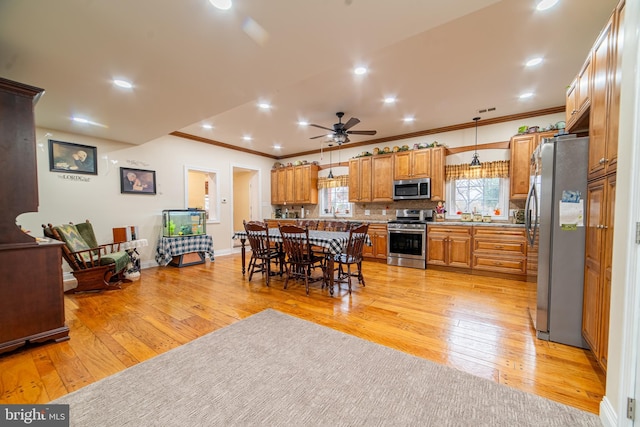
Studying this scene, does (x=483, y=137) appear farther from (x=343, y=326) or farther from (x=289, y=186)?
(x=289, y=186)

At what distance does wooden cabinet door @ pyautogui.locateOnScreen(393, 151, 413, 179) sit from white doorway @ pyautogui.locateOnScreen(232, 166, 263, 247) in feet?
12.6

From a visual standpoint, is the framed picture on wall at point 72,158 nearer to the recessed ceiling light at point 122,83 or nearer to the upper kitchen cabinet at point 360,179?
the recessed ceiling light at point 122,83

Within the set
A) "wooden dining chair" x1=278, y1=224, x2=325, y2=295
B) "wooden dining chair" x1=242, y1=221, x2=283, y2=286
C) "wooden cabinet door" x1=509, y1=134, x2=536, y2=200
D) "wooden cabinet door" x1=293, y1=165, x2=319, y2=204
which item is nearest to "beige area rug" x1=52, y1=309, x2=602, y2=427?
"wooden dining chair" x1=278, y1=224, x2=325, y2=295

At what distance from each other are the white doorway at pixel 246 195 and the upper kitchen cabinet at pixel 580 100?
627 cm

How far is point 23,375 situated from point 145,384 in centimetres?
94

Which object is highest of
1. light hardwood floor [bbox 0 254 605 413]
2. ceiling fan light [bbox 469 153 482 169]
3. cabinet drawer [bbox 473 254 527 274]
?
ceiling fan light [bbox 469 153 482 169]

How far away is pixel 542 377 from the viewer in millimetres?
1711

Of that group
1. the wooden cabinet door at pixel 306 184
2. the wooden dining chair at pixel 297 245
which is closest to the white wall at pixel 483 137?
the wooden cabinet door at pixel 306 184

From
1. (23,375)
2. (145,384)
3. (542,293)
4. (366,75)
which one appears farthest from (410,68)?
(23,375)

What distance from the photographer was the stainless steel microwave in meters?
4.89

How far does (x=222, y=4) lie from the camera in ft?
5.18

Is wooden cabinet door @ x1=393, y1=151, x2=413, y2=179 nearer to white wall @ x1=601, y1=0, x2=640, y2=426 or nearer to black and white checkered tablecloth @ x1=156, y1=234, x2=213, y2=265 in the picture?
white wall @ x1=601, y1=0, x2=640, y2=426

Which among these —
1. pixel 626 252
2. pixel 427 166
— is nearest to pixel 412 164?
pixel 427 166

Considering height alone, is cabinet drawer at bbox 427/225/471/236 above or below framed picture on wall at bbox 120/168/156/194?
below
